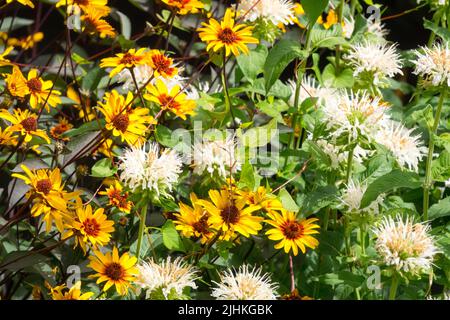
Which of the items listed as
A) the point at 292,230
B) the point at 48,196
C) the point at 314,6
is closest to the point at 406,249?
the point at 292,230

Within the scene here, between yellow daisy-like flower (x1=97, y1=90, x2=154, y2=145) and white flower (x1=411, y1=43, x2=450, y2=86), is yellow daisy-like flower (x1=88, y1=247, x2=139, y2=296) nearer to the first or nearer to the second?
yellow daisy-like flower (x1=97, y1=90, x2=154, y2=145)

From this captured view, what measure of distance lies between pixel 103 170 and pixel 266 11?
0.48 m

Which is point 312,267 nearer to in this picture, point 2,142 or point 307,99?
point 307,99

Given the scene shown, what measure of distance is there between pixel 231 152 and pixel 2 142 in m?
0.39

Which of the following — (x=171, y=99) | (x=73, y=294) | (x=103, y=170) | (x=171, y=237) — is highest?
(x=171, y=99)

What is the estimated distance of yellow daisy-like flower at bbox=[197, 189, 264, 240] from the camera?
136 centimetres

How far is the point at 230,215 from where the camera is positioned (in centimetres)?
137

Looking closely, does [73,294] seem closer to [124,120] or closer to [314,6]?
[124,120]

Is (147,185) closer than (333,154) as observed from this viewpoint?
Yes

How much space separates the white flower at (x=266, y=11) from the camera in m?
1.66

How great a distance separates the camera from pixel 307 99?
5.33 ft

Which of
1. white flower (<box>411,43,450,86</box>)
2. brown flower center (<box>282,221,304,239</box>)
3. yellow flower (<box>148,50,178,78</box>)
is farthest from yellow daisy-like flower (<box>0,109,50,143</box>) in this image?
white flower (<box>411,43,450,86</box>)

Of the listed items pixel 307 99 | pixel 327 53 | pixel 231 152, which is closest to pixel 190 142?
pixel 231 152
